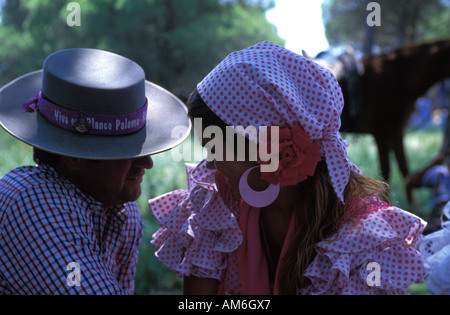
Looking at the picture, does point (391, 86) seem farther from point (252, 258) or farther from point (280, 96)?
point (280, 96)

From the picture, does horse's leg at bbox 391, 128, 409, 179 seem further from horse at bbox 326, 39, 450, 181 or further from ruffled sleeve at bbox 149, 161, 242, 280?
ruffled sleeve at bbox 149, 161, 242, 280

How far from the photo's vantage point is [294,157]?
165 centimetres

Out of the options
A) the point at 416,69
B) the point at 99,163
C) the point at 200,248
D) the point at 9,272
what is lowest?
the point at 416,69

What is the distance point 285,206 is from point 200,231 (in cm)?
34

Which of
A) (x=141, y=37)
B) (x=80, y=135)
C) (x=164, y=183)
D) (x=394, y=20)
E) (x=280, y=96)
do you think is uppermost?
(x=280, y=96)

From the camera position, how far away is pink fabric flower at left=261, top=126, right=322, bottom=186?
1.62 m

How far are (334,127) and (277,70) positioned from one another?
0.26 metres

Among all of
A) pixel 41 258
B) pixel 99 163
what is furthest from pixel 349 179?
pixel 41 258

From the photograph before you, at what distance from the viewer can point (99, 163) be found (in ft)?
5.77

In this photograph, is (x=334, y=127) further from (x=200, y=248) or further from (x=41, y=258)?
(x=41, y=258)

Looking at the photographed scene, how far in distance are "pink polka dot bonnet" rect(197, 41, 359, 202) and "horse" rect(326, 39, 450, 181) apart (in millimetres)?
3965

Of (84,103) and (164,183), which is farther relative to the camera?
(164,183)

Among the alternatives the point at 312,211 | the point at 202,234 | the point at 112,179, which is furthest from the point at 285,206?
the point at 112,179

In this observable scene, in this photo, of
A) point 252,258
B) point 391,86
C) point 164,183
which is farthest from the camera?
point 391,86
